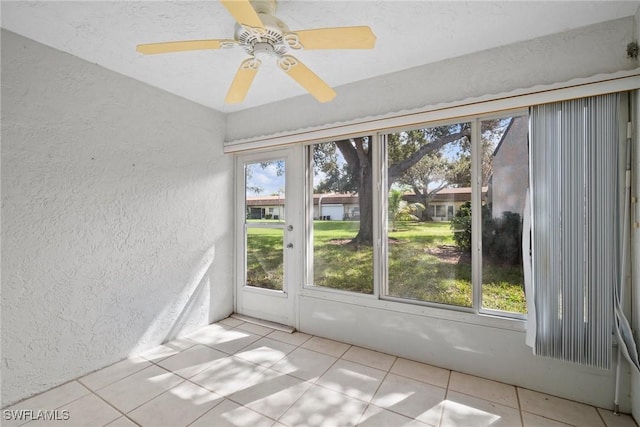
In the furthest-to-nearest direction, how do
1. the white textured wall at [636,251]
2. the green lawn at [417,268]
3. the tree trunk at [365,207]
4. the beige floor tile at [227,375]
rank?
1. the tree trunk at [365,207]
2. the green lawn at [417,268]
3. the beige floor tile at [227,375]
4. the white textured wall at [636,251]

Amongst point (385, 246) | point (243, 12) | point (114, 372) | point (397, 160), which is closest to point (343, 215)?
point (385, 246)

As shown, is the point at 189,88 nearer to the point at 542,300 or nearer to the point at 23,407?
the point at 23,407

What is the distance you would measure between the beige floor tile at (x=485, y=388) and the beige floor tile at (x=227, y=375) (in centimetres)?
143

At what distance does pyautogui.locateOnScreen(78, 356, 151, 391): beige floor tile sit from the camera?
2.02m

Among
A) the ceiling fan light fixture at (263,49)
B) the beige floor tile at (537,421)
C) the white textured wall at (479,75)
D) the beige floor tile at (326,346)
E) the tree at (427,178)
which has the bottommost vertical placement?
the beige floor tile at (537,421)

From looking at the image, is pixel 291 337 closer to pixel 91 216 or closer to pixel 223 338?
pixel 223 338

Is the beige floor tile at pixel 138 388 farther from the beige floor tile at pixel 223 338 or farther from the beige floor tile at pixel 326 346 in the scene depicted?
the beige floor tile at pixel 326 346

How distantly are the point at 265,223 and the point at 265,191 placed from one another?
0.36 metres

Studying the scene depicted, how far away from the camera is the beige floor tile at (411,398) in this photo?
1726 mm

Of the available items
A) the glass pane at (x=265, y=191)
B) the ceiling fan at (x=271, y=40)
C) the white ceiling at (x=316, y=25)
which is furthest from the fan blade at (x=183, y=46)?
the glass pane at (x=265, y=191)

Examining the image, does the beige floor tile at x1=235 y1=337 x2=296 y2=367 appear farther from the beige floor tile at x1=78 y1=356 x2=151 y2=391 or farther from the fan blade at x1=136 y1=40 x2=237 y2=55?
the fan blade at x1=136 y1=40 x2=237 y2=55

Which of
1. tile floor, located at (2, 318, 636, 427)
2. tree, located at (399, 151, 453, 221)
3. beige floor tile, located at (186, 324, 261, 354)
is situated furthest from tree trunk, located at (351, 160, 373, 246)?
beige floor tile, located at (186, 324, 261, 354)

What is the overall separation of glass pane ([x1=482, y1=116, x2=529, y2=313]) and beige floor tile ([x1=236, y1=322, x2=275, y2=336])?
200 cm

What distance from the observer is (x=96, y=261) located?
2.17 metres
